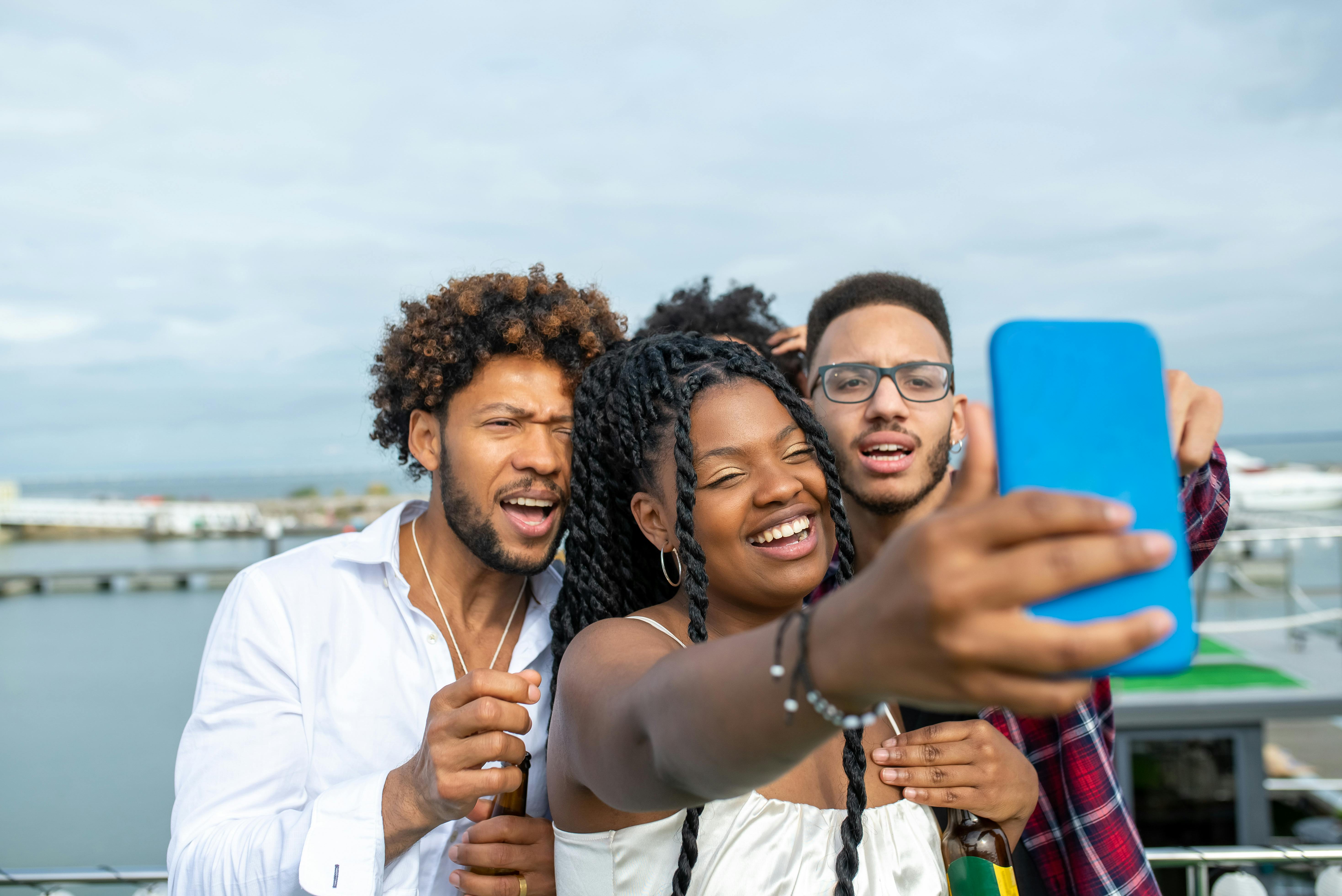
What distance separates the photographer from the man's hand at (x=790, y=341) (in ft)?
11.8

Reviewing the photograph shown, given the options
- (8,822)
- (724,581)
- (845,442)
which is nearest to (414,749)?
(724,581)

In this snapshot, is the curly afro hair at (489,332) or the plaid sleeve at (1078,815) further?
the curly afro hair at (489,332)

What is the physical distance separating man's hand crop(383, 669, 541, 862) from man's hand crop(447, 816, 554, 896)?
94 millimetres

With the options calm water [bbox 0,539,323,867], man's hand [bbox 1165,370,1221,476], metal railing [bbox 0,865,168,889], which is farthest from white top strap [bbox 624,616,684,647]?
calm water [bbox 0,539,323,867]

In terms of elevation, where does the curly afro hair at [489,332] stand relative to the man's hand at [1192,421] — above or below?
above

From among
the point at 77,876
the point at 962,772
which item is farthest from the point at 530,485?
the point at 77,876

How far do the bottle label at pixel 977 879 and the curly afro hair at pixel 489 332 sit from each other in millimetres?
1634

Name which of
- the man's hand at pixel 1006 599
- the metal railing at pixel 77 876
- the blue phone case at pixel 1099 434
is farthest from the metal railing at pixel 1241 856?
the metal railing at pixel 77 876

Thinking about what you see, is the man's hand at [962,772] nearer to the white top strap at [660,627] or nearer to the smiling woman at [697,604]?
the smiling woman at [697,604]

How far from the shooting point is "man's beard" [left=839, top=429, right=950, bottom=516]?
2795mm

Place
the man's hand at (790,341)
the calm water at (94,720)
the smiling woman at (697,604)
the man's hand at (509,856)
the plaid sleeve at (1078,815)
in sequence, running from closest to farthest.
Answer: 1. the smiling woman at (697,604)
2. the man's hand at (509,856)
3. the plaid sleeve at (1078,815)
4. the man's hand at (790,341)
5. the calm water at (94,720)

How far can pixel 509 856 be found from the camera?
1.93 m

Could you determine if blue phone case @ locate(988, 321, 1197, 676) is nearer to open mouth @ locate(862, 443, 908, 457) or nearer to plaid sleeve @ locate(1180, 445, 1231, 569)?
plaid sleeve @ locate(1180, 445, 1231, 569)

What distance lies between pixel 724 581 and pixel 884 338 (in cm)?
146
